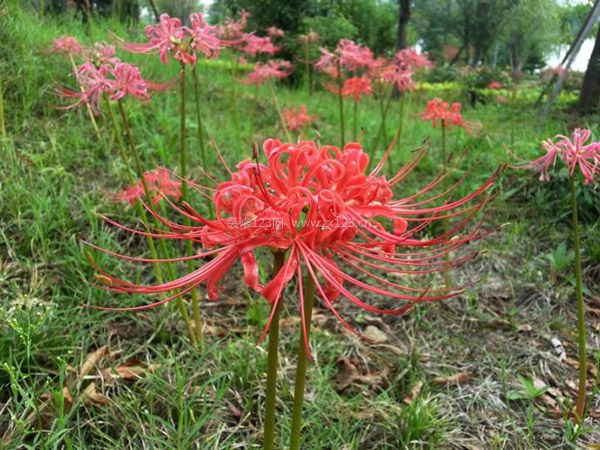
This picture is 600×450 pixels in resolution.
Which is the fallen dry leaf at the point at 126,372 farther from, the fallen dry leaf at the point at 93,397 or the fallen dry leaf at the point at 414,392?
the fallen dry leaf at the point at 414,392

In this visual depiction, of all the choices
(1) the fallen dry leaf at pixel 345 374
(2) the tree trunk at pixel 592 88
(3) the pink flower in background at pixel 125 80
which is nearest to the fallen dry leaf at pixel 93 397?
(1) the fallen dry leaf at pixel 345 374

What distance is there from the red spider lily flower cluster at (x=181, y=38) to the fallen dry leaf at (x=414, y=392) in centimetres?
165

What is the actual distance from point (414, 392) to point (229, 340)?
2.83 feet

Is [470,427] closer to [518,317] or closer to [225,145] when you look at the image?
[518,317]

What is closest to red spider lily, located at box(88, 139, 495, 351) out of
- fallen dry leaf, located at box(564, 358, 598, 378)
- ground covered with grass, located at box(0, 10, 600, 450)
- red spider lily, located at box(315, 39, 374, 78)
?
ground covered with grass, located at box(0, 10, 600, 450)

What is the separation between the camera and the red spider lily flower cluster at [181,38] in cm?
199

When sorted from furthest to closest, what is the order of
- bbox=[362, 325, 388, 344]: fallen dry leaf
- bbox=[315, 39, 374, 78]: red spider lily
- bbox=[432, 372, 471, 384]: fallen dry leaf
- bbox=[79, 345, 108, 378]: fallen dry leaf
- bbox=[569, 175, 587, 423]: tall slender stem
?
bbox=[315, 39, 374, 78]: red spider lily < bbox=[362, 325, 388, 344]: fallen dry leaf < bbox=[432, 372, 471, 384]: fallen dry leaf < bbox=[79, 345, 108, 378]: fallen dry leaf < bbox=[569, 175, 587, 423]: tall slender stem

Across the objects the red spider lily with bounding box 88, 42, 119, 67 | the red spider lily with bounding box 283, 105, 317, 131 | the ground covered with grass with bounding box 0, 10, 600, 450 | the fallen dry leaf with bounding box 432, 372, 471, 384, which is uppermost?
the red spider lily with bounding box 88, 42, 119, 67

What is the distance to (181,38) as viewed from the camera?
79.4 inches

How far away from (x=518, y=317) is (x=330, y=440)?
4.73 ft

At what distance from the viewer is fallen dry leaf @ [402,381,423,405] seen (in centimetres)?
208

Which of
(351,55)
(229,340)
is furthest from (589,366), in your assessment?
(351,55)

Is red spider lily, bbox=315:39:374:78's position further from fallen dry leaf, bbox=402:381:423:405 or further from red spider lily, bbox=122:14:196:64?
fallen dry leaf, bbox=402:381:423:405

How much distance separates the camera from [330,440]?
1770 mm
